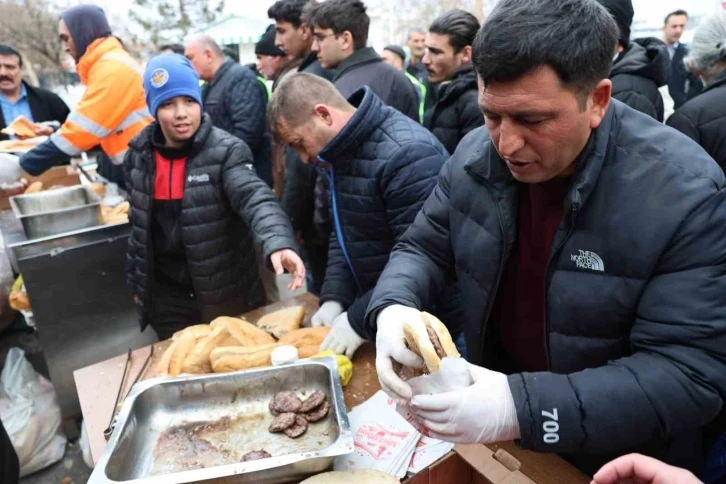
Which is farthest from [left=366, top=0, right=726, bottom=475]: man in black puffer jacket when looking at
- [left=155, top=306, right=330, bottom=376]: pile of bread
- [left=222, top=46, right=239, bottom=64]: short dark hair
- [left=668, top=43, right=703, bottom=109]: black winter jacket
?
[left=668, top=43, right=703, bottom=109]: black winter jacket

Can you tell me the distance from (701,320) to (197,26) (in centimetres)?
2085

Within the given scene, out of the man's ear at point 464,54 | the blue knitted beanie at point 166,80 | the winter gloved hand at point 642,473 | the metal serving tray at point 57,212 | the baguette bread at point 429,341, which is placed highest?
the blue knitted beanie at point 166,80

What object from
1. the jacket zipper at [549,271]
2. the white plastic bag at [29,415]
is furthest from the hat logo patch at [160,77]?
the jacket zipper at [549,271]

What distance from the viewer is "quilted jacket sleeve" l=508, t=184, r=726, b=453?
116 cm

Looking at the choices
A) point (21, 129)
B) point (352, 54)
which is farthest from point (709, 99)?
point (21, 129)

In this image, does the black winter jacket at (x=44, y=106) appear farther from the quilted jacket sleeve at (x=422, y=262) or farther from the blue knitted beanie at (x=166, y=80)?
the quilted jacket sleeve at (x=422, y=262)

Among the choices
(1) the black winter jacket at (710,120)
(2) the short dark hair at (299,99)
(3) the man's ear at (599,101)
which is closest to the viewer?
(3) the man's ear at (599,101)

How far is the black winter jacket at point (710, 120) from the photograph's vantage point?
257cm

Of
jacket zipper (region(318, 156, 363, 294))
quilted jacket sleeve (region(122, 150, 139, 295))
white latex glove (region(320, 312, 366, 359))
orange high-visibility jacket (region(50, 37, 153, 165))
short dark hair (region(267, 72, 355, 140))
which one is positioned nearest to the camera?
white latex glove (region(320, 312, 366, 359))

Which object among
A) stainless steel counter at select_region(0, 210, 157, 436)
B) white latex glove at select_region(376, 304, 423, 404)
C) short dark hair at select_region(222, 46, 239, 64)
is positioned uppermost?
short dark hair at select_region(222, 46, 239, 64)

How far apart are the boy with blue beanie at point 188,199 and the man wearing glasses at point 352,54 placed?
1.30 m

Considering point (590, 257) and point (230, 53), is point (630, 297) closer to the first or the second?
point (590, 257)

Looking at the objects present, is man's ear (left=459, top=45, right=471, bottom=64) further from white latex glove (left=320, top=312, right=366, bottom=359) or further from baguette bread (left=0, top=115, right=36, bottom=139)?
baguette bread (left=0, top=115, right=36, bottom=139)

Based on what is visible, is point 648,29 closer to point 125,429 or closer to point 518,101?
point 518,101
